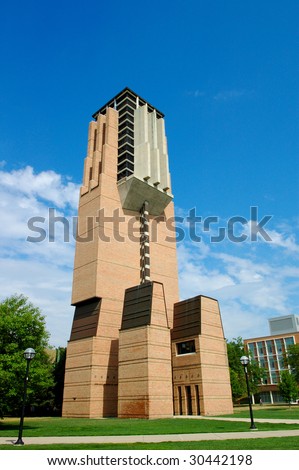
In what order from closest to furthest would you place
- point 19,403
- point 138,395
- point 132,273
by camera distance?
point 19,403 < point 138,395 < point 132,273

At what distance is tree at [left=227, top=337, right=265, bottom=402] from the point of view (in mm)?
58444

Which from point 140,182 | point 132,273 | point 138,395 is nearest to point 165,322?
point 138,395

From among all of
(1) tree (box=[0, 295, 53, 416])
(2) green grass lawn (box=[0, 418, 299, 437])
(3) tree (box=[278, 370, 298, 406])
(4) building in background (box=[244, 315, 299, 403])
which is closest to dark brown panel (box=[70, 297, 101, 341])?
(1) tree (box=[0, 295, 53, 416])

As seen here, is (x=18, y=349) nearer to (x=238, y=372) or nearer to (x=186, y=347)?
(x=186, y=347)

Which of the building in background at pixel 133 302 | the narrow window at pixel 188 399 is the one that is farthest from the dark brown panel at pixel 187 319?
the narrow window at pixel 188 399

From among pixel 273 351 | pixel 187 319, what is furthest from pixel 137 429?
pixel 273 351

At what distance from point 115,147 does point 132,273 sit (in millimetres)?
18832

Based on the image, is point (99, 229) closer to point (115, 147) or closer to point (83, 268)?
point (83, 268)

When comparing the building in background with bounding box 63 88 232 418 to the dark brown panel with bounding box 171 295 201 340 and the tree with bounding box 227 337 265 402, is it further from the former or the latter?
the tree with bounding box 227 337 265 402

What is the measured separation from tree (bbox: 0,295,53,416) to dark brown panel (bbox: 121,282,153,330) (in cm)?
1148

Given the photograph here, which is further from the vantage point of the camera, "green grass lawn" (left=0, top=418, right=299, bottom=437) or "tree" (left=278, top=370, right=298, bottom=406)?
"tree" (left=278, top=370, right=298, bottom=406)

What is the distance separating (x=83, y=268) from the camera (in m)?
44.7

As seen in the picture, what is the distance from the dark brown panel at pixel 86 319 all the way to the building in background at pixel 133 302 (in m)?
0.13

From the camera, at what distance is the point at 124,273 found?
45.2 metres
